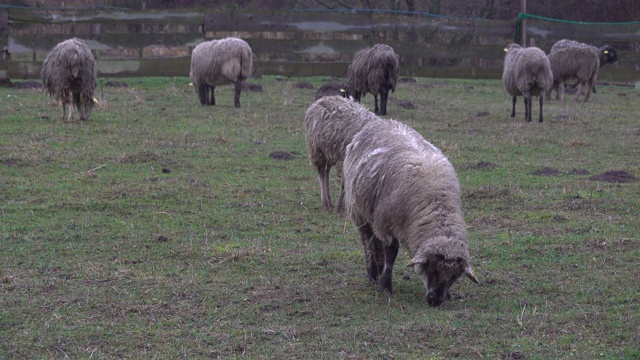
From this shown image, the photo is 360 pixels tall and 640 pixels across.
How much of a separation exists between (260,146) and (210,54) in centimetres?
499

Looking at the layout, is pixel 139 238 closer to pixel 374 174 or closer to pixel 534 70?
pixel 374 174

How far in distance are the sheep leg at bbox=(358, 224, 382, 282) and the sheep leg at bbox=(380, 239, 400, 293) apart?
20cm

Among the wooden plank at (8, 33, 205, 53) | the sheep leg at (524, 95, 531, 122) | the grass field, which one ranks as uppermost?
the wooden plank at (8, 33, 205, 53)

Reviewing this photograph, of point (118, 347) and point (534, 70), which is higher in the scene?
point (534, 70)

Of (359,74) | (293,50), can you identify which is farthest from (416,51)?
(359,74)

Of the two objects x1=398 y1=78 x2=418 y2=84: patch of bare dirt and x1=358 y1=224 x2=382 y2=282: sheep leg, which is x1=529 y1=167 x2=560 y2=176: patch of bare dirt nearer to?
x1=358 y1=224 x2=382 y2=282: sheep leg

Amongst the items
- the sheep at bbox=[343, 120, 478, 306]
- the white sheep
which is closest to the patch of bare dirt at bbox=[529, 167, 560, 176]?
the sheep at bbox=[343, 120, 478, 306]

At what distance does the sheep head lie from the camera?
5.43m

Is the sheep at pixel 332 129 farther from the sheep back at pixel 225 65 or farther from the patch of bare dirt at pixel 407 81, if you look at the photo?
the patch of bare dirt at pixel 407 81

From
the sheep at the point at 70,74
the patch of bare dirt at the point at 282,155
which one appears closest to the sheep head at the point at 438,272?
the patch of bare dirt at the point at 282,155

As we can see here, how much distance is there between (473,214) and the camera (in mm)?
8555

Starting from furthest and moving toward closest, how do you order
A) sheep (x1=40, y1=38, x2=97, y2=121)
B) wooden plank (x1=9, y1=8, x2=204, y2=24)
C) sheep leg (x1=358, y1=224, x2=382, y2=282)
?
wooden plank (x1=9, y1=8, x2=204, y2=24), sheep (x1=40, y1=38, x2=97, y2=121), sheep leg (x1=358, y1=224, x2=382, y2=282)

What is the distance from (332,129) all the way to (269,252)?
139 centimetres

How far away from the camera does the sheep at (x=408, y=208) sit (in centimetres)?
549
